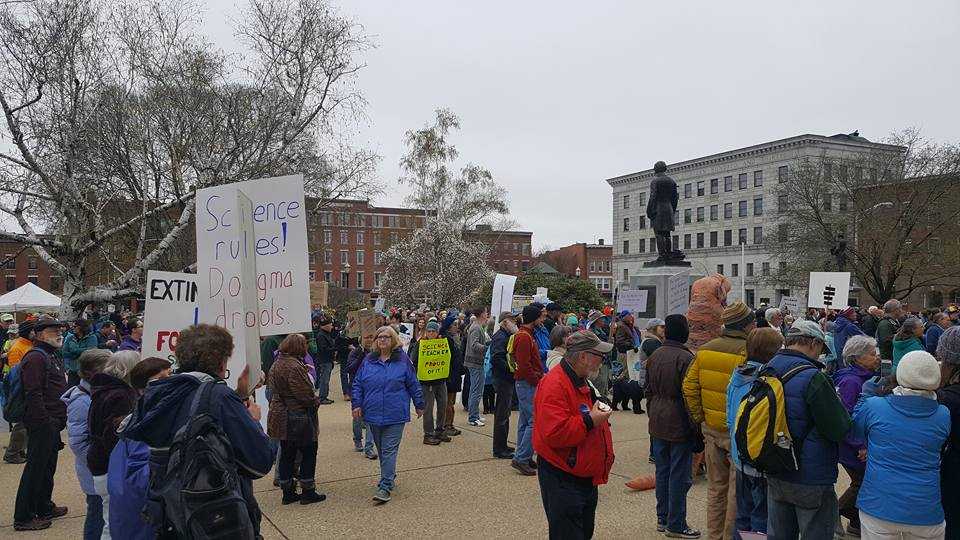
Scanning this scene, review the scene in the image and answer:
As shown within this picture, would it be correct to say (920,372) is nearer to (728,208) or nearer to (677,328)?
(677,328)

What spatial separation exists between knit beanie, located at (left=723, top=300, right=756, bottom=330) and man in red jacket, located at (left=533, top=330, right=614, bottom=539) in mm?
1770

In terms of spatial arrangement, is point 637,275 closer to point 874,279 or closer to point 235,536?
point 235,536

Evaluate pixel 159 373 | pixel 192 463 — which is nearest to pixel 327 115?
pixel 159 373

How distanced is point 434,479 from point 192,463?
5124 mm

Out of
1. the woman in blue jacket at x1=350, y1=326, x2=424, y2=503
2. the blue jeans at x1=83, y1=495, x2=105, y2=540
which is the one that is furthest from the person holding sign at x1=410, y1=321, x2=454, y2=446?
the blue jeans at x1=83, y1=495, x2=105, y2=540

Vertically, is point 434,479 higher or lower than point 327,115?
lower

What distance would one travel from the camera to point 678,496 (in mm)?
5773

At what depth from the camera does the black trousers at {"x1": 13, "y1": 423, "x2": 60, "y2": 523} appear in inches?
246

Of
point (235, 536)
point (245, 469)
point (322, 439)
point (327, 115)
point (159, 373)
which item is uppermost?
point (327, 115)

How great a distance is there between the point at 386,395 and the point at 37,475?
129 inches

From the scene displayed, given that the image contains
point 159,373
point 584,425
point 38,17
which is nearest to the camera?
point 584,425

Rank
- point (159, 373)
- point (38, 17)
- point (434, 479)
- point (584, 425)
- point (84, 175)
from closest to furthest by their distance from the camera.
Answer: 1. point (584, 425)
2. point (159, 373)
3. point (434, 479)
4. point (38, 17)
5. point (84, 175)

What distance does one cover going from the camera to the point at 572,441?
3984mm

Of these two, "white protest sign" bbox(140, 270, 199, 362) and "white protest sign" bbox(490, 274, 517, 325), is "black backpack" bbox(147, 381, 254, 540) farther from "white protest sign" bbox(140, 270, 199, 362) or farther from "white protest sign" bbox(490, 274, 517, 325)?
"white protest sign" bbox(490, 274, 517, 325)
